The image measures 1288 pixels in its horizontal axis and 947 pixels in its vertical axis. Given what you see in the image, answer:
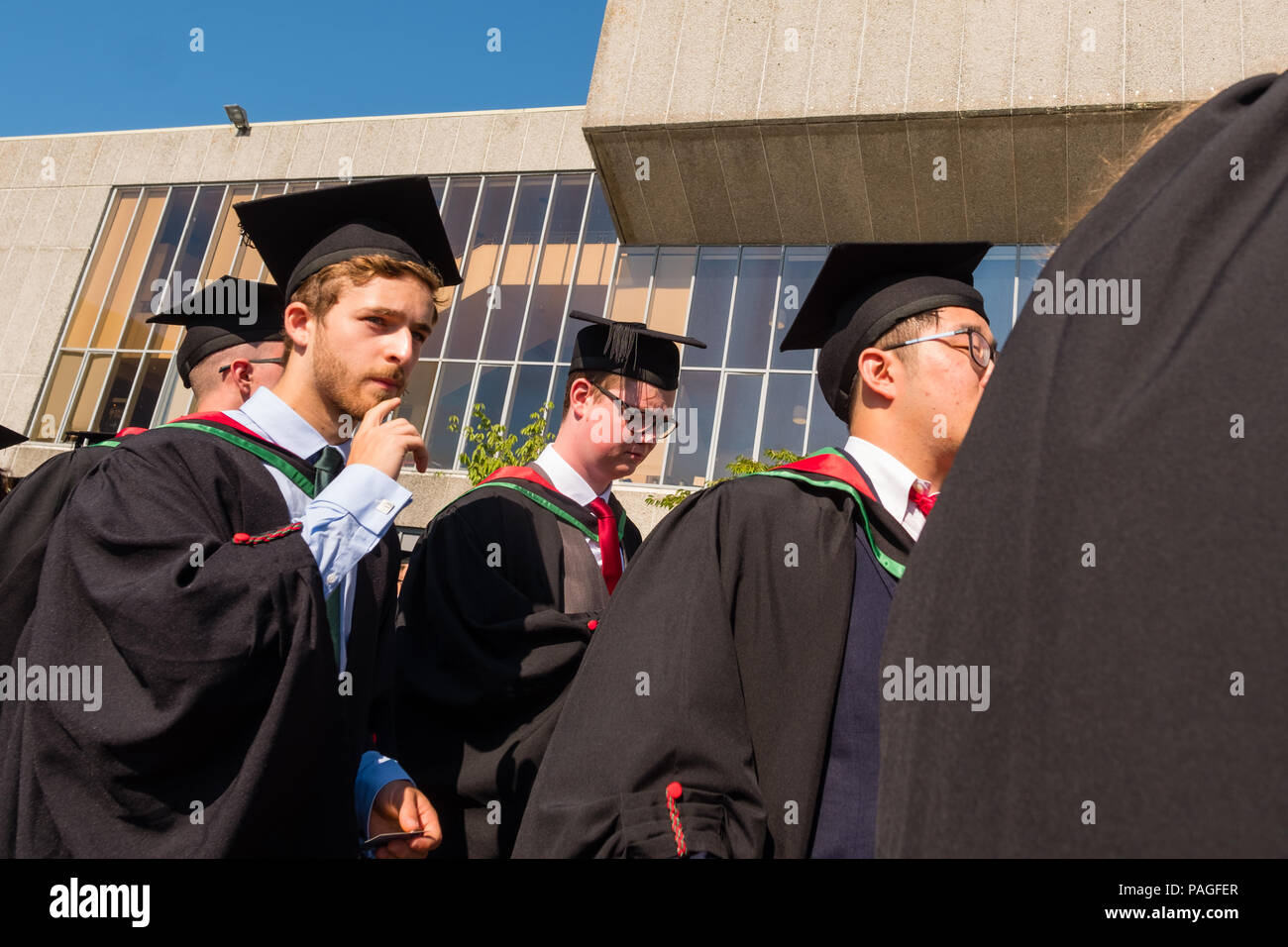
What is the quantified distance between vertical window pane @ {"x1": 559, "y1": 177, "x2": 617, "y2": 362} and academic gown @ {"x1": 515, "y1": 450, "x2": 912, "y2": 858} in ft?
50.3

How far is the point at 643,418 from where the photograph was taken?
4191mm

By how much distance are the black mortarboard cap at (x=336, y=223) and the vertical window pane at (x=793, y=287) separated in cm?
1322

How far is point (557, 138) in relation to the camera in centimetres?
1867

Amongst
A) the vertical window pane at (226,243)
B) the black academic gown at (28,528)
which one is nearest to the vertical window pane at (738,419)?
the vertical window pane at (226,243)

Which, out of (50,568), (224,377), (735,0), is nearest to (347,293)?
(50,568)

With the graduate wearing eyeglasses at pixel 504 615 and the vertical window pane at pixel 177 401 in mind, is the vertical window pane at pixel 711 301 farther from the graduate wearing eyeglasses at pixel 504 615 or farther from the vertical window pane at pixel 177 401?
the graduate wearing eyeglasses at pixel 504 615

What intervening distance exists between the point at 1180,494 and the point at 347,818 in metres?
2.16

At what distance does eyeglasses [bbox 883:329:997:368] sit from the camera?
7.82 feet

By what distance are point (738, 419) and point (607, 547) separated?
494 inches

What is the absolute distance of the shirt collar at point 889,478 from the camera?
2.16m

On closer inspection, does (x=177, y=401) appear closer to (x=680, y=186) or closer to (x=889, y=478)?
(x=680, y=186)

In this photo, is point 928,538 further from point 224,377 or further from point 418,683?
point 224,377

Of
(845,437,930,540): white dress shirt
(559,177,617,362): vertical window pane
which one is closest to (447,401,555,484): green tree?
(559,177,617,362): vertical window pane

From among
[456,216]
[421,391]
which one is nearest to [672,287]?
[456,216]
